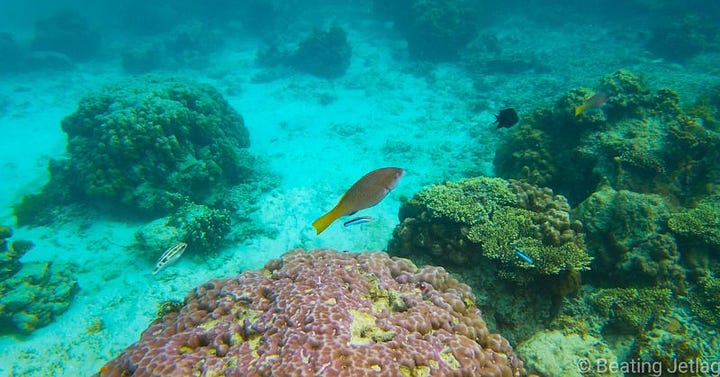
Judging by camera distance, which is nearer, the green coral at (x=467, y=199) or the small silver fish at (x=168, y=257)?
the green coral at (x=467, y=199)

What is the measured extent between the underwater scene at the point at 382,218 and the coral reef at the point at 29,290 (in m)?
A: 0.04

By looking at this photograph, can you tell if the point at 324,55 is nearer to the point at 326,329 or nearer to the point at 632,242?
the point at 632,242

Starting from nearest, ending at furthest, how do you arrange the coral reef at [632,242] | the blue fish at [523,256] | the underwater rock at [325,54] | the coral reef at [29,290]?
the blue fish at [523,256] → the coral reef at [632,242] → the coral reef at [29,290] → the underwater rock at [325,54]

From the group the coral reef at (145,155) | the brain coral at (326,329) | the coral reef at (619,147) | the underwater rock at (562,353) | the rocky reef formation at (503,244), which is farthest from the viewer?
the coral reef at (145,155)

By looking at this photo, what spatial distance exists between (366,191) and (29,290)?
8118 mm

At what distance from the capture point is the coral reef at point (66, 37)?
25625 mm

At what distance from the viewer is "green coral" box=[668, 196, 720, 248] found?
453 centimetres


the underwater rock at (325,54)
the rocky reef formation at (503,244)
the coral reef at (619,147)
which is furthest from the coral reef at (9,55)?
the coral reef at (619,147)

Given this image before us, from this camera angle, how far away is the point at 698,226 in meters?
4.59

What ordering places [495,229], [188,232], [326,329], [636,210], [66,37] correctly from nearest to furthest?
[326,329]
[495,229]
[636,210]
[188,232]
[66,37]

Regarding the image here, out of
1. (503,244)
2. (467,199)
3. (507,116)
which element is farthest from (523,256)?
(507,116)

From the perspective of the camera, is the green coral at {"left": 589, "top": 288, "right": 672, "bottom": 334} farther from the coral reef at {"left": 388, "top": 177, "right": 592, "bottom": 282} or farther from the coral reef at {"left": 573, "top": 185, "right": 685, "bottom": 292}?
the coral reef at {"left": 388, "top": 177, "right": 592, "bottom": 282}

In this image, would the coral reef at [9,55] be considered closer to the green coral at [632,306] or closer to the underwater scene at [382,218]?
the underwater scene at [382,218]

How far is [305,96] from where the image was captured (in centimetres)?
1716
